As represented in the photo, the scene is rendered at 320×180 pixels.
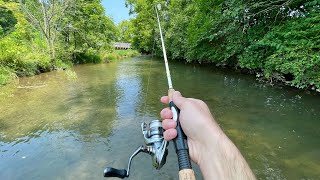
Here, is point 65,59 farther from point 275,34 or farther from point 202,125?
point 202,125

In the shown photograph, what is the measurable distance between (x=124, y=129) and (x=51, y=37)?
1625cm

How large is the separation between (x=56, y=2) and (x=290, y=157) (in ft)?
60.2

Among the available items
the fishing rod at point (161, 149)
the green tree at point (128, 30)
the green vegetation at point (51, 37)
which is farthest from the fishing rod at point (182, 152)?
the green tree at point (128, 30)

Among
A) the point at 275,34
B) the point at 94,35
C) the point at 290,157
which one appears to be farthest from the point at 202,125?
the point at 94,35

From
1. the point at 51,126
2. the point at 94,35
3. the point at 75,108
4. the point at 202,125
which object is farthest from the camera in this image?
the point at 94,35

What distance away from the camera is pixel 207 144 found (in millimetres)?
1483

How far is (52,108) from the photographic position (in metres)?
7.77

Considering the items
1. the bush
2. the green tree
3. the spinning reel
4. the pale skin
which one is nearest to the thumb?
the pale skin

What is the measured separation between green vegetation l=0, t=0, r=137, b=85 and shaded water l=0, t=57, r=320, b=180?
4407 millimetres

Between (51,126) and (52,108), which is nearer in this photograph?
(51,126)

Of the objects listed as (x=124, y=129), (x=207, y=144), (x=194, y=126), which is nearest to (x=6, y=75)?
(x=124, y=129)

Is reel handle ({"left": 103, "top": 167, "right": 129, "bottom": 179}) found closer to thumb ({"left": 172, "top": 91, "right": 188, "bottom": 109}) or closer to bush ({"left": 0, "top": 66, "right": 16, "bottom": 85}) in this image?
thumb ({"left": 172, "top": 91, "right": 188, "bottom": 109})

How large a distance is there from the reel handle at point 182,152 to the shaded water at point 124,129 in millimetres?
2553

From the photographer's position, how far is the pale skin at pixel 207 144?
4.26 ft
